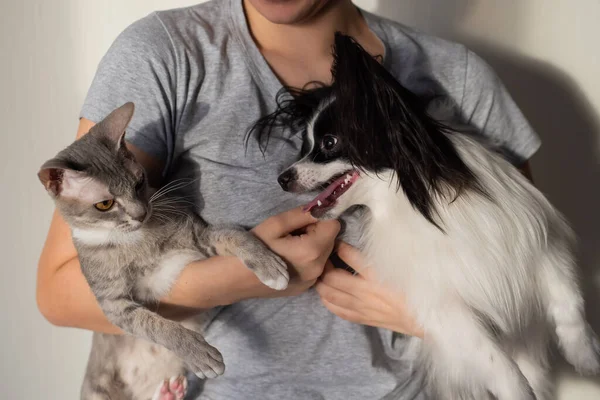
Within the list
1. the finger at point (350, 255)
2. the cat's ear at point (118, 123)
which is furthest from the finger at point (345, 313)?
the cat's ear at point (118, 123)

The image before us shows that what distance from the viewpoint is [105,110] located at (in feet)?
4.02

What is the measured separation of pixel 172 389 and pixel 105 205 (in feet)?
1.70

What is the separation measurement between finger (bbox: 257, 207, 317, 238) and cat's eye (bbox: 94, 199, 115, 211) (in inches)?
13.4

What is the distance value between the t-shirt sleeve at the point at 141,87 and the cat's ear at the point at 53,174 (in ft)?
0.54

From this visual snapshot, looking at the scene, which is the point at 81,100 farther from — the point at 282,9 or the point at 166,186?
the point at 282,9

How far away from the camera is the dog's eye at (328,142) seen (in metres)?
1.23

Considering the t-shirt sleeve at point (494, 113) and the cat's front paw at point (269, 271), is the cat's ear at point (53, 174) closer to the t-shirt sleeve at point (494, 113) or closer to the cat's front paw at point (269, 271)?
the cat's front paw at point (269, 271)

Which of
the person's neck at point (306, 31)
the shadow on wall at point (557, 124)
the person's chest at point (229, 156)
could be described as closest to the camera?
the person's chest at point (229, 156)

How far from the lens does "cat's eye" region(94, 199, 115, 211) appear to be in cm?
119

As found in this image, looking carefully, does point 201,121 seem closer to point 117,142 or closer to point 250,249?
point 117,142

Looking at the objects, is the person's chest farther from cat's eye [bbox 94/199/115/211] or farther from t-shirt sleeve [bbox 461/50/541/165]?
t-shirt sleeve [bbox 461/50/541/165]

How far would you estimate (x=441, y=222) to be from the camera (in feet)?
3.99

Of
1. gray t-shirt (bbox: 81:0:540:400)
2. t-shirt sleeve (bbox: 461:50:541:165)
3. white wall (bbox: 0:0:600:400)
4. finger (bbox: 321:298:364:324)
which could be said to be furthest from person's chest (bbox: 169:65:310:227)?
white wall (bbox: 0:0:600:400)

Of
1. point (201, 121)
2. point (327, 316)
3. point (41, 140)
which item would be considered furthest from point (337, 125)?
point (41, 140)
